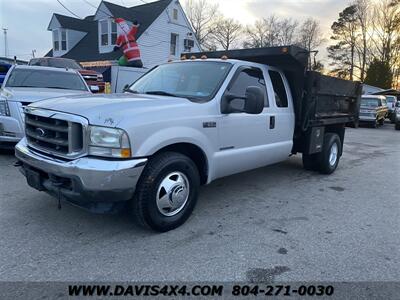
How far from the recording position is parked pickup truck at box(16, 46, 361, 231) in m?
3.28

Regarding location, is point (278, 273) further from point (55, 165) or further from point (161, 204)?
point (55, 165)

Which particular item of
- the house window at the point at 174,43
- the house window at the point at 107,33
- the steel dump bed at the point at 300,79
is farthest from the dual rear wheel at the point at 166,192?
the house window at the point at 174,43

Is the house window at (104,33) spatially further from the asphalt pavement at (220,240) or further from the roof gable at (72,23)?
the asphalt pavement at (220,240)

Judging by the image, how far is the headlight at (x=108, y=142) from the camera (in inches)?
128

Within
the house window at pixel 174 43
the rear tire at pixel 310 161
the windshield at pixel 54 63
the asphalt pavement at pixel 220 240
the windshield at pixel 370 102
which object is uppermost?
the house window at pixel 174 43

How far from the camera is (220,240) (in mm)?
3684

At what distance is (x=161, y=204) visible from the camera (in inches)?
144

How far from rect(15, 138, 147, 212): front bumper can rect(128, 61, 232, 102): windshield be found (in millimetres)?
1293

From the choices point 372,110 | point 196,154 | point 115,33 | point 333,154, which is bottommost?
point 333,154

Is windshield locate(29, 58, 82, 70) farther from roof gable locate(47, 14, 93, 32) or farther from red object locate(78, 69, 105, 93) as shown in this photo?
roof gable locate(47, 14, 93, 32)

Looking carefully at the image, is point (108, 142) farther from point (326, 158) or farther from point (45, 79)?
point (45, 79)

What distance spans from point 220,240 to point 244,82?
2147mm

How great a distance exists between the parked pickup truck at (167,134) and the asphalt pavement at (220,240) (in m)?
0.41

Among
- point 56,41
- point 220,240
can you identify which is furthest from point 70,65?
point 56,41
